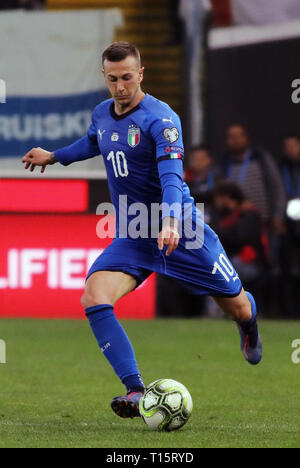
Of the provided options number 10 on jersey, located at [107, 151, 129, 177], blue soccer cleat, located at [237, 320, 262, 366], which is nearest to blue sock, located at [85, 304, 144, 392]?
number 10 on jersey, located at [107, 151, 129, 177]

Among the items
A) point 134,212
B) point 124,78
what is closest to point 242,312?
point 134,212

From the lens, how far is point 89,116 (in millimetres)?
13633

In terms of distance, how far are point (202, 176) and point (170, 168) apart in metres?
6.81

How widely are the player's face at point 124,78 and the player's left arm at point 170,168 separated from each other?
22cm

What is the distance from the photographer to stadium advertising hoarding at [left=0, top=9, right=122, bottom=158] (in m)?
13.7

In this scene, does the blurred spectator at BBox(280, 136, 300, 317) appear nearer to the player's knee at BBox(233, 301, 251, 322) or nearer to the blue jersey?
the player's knee at BBox(233, 301, 251, 322)

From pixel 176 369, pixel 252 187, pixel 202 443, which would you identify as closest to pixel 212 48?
pixel 252 187

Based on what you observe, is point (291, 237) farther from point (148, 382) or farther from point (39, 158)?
point (39, 158)

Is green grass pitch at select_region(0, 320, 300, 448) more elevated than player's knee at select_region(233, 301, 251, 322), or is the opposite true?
player's knee at select_region(233, 301, 251, 322)

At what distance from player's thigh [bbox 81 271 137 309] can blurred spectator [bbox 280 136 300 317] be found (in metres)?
6.65

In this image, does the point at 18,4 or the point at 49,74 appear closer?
the point at 49,74

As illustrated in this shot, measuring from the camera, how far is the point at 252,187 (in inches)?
517

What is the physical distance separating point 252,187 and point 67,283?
2.35 meters

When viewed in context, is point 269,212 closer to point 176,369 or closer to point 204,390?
point 176,369
